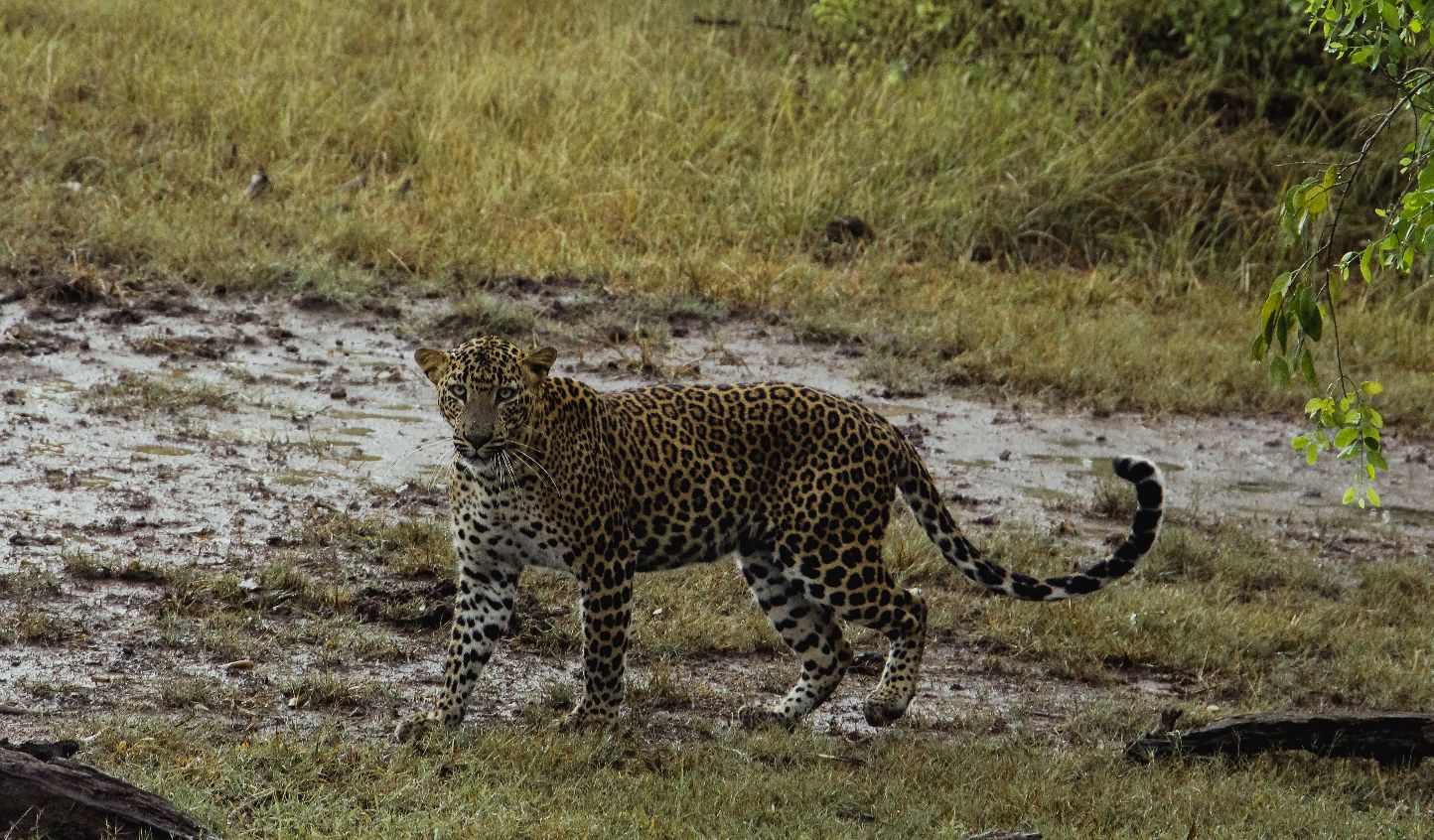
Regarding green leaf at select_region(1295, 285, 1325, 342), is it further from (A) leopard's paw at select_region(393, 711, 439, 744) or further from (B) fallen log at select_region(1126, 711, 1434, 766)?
(A) leopard's paw at select_region(393, 711, 439, 744)

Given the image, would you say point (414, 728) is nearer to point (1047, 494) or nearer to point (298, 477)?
point (298, 477)

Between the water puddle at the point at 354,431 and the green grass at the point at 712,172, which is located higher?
the green grass at the point at 712,172

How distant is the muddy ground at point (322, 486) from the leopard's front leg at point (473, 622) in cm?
26

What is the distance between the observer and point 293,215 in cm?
1162

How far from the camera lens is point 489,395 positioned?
573 centimetres

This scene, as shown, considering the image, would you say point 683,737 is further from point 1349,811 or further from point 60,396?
point 60,396

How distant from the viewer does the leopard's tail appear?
602 centimetres

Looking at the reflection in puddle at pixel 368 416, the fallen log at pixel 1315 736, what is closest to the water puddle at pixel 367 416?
the reflection in puddle at pixel 368 416

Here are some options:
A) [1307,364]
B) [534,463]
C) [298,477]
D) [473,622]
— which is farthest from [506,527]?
[298,477]

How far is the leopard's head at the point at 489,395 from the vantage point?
570 centimetres

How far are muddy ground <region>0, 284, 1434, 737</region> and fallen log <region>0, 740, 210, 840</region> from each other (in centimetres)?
121

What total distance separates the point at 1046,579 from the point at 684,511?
1.25 metres

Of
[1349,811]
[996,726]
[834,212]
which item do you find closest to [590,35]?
[834,212]

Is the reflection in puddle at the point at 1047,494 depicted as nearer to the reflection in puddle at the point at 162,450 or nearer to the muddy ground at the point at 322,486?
the muddy ground at the point at 322,486
